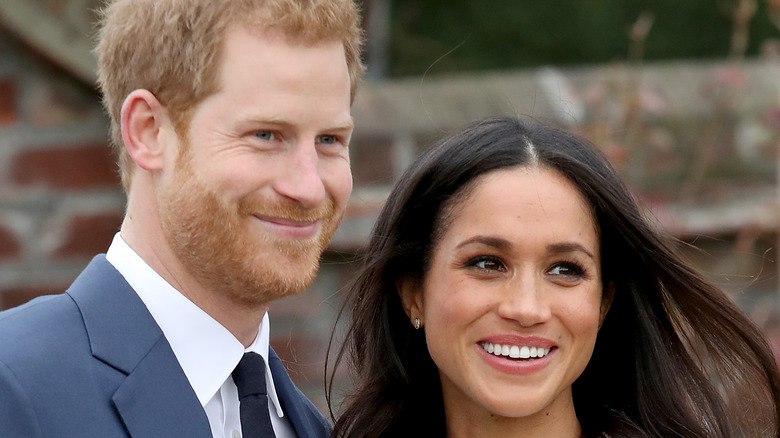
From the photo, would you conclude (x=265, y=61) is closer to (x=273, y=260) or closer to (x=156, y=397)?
(x=273, y=260)

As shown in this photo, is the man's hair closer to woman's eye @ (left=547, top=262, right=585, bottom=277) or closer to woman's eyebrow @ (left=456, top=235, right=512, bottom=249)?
woman's eyebrow @ (left=456, top=235, right=512, bottom=249)

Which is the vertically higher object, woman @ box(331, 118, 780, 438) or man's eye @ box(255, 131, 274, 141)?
man's eye @ box(255, 131, 274, 141)

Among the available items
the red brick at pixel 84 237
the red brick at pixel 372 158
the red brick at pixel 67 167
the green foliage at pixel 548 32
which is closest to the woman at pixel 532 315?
the red brick at pixel 84 237

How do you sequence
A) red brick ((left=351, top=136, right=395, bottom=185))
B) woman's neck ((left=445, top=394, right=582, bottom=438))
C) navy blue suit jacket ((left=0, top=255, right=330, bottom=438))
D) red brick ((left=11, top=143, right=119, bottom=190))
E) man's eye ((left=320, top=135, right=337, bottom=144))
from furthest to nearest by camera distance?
red brick ((left=351, top=136, right=395, bottom=185)), red brick ((left=11, top=143, right=119, bottom=190)), woman's neck ((left=445, top=394, right=582, bottom=438)), man's eye ((left=320, top=135, right=337, bottom=144)), navy blue suit jacket ((left=0, top=255, right=330, bottom=438))

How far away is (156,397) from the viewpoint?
8.33 ft

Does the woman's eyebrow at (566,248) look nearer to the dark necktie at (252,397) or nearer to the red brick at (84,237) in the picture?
the dark necktie at (252,397)

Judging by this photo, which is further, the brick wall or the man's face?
the brick wall

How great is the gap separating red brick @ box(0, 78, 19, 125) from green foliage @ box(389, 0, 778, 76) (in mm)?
2304

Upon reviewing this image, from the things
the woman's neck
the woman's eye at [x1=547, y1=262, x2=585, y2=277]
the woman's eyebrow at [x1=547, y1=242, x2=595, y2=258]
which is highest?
the woman's eyebrow at [x1=547, y1=242, x2=595, y2=258]

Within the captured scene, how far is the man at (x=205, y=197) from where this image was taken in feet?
8.43

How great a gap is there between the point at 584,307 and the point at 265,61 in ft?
2.99

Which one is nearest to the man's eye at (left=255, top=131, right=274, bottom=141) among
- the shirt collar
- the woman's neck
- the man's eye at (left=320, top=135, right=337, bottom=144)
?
the man's eye at (left=320, top=135, right=337, bottom=144)

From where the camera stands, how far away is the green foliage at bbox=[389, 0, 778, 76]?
609cm

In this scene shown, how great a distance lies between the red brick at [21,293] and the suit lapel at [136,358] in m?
1.60
